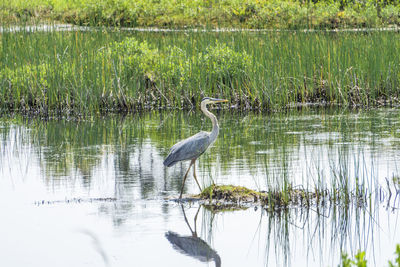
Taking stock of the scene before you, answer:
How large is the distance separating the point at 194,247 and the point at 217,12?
1999 centimetres

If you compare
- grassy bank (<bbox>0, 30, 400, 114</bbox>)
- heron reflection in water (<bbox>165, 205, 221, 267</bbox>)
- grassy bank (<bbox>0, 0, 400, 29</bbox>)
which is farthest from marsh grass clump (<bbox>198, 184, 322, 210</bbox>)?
grassy bank (<bbox>0, 0, 400, 29</bbox>)

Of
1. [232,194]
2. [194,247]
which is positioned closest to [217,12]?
[232,194]

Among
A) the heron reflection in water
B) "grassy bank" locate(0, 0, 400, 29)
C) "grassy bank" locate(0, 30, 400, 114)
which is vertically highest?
"grassy bank" locate(0, 0, 400, 29)

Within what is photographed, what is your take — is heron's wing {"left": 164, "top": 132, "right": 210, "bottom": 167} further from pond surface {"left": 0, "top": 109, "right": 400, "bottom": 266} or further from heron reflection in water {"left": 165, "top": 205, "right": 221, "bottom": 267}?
heron reflection in water {"left": 165, "top": 205, "right": 221, "bottom": 267}

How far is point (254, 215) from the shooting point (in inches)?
244

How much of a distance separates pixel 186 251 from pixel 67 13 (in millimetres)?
22463

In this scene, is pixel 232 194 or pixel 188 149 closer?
pixel 232 194

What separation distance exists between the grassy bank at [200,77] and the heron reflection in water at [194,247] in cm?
648

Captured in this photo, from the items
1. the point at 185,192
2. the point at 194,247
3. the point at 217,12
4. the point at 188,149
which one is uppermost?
the point at 217,12

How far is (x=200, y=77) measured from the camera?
12.6m

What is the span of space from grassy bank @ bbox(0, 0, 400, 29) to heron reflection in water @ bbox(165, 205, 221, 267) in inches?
713

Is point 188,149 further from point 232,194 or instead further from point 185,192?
point 232,194

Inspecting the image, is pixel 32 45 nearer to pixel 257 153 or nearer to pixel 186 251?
pixel 257 153

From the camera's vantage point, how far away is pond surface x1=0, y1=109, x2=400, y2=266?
5.46 metres
